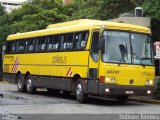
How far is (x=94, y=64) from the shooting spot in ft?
64.8

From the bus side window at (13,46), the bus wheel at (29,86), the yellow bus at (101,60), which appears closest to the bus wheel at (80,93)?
the yellow bus at (101,60)

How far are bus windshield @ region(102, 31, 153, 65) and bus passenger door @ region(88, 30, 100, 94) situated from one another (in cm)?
47

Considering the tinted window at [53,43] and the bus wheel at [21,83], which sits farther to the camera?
the bus wheel at [21,83]

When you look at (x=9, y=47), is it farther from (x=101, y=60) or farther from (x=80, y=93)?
(x=101, y=60)

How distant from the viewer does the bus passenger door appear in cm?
1959

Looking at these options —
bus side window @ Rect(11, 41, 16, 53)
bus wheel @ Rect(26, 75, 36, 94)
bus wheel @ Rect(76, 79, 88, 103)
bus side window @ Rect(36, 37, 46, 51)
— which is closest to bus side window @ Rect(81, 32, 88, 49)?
bus wheel @ Rect(76, 79, 88, 103)

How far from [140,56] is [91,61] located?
6.72 feet

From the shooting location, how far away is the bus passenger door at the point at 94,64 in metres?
19.6

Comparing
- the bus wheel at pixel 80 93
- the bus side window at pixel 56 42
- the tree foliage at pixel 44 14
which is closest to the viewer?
the bus wheel at pixel 80 93

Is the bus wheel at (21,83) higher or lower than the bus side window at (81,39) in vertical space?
lower

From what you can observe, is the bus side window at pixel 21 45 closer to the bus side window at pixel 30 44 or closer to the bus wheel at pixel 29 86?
the bus side window at pixel 30 44

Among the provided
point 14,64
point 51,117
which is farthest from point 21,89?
point 51,117

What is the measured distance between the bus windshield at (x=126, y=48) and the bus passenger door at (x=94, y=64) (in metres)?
0.47

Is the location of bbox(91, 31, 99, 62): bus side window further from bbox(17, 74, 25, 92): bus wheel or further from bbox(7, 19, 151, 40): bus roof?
bbox(17, 74, 25, 92): bus wheel
